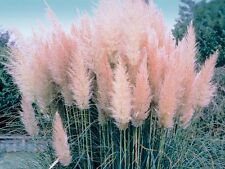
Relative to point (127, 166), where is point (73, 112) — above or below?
above

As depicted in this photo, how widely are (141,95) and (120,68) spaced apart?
6.7 inches

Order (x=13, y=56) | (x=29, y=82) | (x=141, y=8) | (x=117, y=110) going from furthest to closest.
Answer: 1. (x=13, y=56)
2. (x=29, y=82)
3. (x=141, y=8)
4. (x=117, y=110)

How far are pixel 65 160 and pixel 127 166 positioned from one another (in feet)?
1.32

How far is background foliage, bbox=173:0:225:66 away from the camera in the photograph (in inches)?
221

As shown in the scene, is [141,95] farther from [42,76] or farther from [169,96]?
[42,76]

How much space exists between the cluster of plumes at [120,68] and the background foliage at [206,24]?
2.88 metres

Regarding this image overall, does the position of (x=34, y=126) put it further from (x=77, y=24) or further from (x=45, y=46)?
(x=77, y=24)

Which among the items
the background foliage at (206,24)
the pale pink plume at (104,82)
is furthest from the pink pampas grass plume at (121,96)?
the background foliage at (206,24)

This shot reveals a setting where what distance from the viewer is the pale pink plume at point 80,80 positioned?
252 centimetres

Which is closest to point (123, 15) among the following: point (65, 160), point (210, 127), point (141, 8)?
point (141, 8)

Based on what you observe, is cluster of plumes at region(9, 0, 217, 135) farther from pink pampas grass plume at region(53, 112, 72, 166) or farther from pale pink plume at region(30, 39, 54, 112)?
pink pampas grass plume at region(53, 112, 72, 166)

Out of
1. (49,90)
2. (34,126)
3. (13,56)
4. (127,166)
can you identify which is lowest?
(127,166)

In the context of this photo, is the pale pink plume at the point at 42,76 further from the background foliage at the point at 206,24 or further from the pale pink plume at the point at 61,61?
the background foliage at the point at 206,24

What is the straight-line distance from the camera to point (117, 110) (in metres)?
2.39
